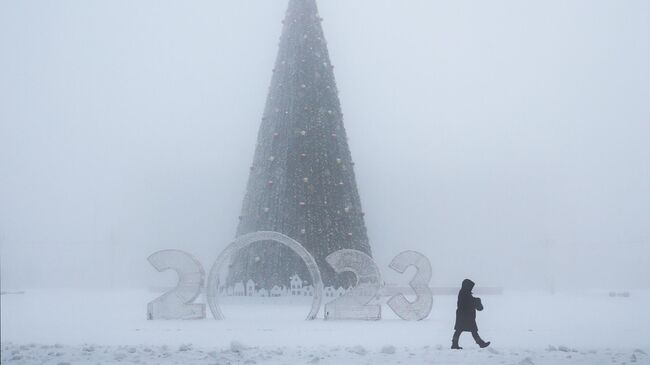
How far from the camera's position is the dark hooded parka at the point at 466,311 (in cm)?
1197

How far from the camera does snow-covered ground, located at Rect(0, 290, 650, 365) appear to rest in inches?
382

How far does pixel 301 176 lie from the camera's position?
2055 centimetres

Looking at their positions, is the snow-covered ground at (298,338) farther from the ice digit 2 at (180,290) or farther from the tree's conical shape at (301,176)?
the tree's conical shape at (301,176)

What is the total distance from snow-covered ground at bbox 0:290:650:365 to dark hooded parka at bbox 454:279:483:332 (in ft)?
1.18

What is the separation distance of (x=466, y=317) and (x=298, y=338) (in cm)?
286

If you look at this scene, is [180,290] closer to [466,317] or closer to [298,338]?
[298,338]

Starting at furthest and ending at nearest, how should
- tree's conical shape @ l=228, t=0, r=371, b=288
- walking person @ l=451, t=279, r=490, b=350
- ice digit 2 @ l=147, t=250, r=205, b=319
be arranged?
1. tree's conical shape @ l=228, t=0, r=371, b=288
2. ice digit 2 @ l=147, t=250, r=205, b=319
3. walking person @ l=451, t=279, r=490, b=350

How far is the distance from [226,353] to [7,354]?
9.08 feet

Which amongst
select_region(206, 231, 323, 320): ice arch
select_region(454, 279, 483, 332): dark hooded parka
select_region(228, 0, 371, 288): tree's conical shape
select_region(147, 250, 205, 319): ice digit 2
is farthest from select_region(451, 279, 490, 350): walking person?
select_region(228, 0, 371, 288): tree's conical shape

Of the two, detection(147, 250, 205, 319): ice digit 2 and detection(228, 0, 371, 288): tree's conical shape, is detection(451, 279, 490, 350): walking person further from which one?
detection(228, 0, 371, 288): tree's conical shape

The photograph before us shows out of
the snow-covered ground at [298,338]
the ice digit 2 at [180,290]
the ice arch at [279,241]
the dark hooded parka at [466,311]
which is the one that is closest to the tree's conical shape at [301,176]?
the snow-covered ground at [298,338]

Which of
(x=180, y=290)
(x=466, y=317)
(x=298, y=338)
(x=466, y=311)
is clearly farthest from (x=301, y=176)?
(x=466, y=317)

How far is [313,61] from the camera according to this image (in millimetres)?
22125

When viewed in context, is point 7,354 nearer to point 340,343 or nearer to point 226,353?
point 226,353
